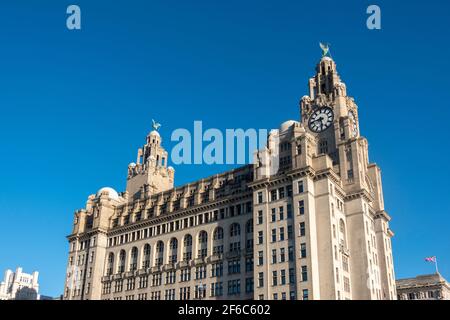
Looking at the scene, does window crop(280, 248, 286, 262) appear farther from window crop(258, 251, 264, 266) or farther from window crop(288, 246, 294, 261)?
window crop(258, 251, 264, 266)

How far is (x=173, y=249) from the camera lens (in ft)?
408

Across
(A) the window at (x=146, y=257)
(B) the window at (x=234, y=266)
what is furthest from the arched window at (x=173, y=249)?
(B) the window at (x=234, y=266)

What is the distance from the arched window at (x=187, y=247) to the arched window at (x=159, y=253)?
24.3 feet

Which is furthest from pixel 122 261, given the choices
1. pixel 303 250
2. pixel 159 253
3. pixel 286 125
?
pixel 303 250

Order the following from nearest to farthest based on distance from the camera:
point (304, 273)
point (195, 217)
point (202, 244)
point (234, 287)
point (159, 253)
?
1. point (304, 273)
2. point (234, 287)
3. point (202, 244)
4. point (195, 217)
5. point (159, 253)

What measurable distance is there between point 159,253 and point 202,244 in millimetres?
14309

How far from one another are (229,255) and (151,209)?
109 ft

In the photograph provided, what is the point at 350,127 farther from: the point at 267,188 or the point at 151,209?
the point at 151,209

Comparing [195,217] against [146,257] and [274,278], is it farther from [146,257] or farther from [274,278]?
[274,278]

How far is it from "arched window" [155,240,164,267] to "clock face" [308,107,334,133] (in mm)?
47176

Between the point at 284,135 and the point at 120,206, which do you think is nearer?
the point at 284,135

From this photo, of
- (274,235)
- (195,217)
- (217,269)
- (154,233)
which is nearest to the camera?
(274,235)

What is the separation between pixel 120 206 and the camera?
143 metres
